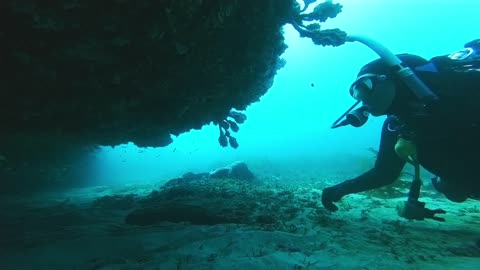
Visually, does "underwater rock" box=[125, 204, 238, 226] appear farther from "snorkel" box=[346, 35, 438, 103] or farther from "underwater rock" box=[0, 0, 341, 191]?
"snorkel" box=[346, 35, 438, 103]

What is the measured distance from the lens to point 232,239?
378 centimetres

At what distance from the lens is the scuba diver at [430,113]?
4.20 meters

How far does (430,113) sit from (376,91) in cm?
77

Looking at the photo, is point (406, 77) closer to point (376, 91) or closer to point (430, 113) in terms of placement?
point (376, 91)

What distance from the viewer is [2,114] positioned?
5051 mm

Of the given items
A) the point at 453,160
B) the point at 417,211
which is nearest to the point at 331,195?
the point at 417,211

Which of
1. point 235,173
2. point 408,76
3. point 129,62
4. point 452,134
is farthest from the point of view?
point 235,173

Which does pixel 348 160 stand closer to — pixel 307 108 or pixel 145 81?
pixel 145 81

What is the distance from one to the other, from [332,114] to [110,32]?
313 ft

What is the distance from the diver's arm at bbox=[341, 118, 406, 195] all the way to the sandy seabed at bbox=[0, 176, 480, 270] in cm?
64

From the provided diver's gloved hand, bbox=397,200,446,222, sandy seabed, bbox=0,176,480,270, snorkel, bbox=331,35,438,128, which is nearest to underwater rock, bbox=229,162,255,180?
sandy seabed, bbox=0,176,480,270

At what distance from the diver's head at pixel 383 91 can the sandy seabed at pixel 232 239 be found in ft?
6.11

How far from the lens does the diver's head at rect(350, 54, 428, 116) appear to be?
458cm

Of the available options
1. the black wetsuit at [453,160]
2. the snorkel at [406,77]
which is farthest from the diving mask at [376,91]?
the black wetsuit at [453,160]
